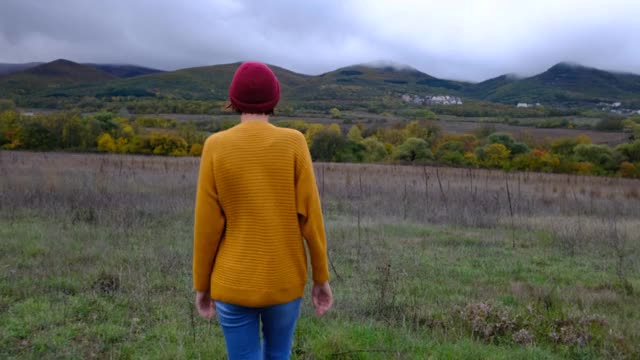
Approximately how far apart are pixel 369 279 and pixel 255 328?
12.2ft

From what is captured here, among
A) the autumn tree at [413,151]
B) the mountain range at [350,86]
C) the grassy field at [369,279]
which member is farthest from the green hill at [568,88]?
the grassy field at [369,279]

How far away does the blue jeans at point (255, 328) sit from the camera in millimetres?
1945

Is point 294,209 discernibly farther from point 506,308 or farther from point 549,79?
point 549,79

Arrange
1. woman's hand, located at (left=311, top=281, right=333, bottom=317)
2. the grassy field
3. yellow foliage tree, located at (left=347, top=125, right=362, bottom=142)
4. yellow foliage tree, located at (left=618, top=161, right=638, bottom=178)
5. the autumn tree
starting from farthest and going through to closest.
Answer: yellow foliage tree, located at (left=347, top=125, right=362, bottom=142), the autumn tree, yellow foliage tree, located at (left=618, top=161, right=638, bottom=178), the grassy field, woman's hand, located at (left=311, top=281, right=333, bottom=317)

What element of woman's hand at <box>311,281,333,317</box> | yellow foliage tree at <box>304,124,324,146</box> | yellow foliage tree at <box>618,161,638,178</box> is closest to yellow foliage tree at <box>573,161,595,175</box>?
yellow foliage tree at <box>618,161,638,178</box>

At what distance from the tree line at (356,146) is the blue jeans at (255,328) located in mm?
25235

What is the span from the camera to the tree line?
26469 millimetres

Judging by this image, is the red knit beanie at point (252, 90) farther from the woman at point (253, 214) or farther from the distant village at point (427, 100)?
the distant village at point (427, 100)

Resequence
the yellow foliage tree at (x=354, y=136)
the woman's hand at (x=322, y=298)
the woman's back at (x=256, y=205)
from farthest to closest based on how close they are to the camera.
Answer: the yellow foliage tree at (x=354, y=136) < the woman's hand at (x=322, y=298) < the woman's back at (x=256, y=205)

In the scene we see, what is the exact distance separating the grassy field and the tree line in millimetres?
16776

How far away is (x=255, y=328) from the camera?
6.55ft

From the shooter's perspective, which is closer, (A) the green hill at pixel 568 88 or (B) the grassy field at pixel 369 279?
(B) the grassy field at pixel 369 279

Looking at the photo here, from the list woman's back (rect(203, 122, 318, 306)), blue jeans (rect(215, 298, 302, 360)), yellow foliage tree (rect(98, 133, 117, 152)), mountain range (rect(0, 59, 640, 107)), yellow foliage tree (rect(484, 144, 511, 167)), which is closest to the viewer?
woman's back (rect(203, 122, 318, 306))

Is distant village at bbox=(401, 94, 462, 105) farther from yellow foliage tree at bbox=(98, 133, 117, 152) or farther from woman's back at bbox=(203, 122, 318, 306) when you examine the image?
woman's back at bbox=(203, 122, 318, 306)
